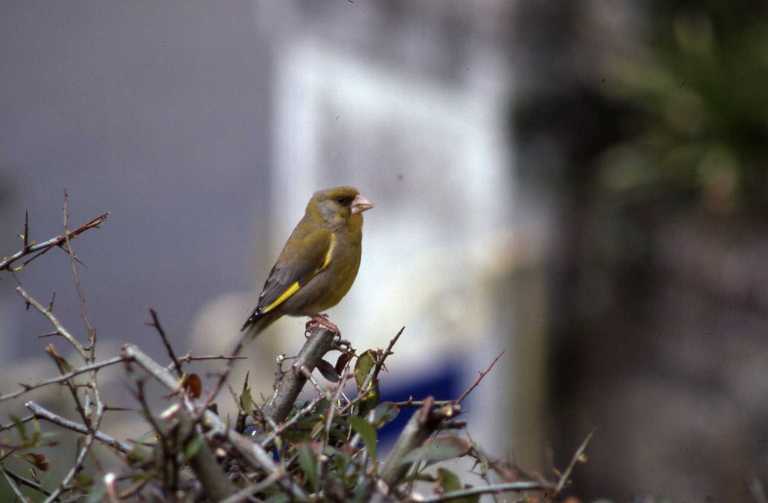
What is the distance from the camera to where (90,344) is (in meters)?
1.27

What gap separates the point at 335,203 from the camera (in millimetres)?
1824

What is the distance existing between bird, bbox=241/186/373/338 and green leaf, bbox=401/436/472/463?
2.13 feet

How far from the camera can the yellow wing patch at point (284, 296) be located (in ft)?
7.00

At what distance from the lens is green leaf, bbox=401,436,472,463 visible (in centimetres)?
108

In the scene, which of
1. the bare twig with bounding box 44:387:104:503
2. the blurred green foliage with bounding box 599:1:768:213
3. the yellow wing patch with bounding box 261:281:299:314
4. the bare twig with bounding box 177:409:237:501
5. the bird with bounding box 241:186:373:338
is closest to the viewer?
the bare twig with bounding box 177:409:237:501

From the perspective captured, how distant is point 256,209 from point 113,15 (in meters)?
1.70

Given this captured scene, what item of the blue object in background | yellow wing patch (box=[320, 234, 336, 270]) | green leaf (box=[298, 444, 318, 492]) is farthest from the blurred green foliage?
green leaf (box=[298, 444, 318, 492])

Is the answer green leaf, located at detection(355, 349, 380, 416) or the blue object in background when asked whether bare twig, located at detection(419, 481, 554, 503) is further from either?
the blue object in background

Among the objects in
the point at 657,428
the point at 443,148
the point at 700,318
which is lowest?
the point at 657,428

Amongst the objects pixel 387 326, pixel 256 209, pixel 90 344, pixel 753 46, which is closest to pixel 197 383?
pixel 90 344

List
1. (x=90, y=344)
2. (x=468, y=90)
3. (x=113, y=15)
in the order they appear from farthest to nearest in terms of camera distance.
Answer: (x=113, y=15) → (x=468, y=90) → (x=90, y=344)

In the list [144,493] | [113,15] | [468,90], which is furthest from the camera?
[113,15]

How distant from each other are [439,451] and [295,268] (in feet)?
3.54

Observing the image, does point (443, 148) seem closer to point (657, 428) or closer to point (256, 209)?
point (256, 209)
